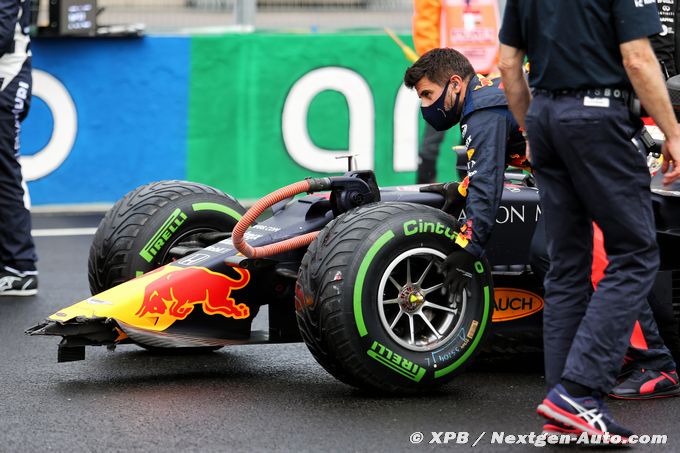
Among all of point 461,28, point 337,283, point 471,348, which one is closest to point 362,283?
point 337,283

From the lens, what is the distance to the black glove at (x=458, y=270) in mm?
4902

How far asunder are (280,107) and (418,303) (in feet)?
19.6

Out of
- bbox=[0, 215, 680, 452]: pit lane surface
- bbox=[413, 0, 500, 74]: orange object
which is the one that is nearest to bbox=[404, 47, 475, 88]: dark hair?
bbox=[0, 215, 680, 452]: pit lane surface

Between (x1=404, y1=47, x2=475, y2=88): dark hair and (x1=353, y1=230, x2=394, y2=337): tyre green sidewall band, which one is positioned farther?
(x1=404, y1=47, x2=475, y2=88): dark hair

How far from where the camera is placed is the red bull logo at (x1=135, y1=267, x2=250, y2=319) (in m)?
5.01

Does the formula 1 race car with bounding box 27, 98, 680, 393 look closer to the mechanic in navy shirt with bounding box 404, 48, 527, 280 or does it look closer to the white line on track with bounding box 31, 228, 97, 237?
the mechanic in navy shirt with bounding box 404, 48, 527, 280

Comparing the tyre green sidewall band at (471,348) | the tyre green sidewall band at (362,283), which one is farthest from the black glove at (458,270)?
the tyre green sidewall band at (362,283)

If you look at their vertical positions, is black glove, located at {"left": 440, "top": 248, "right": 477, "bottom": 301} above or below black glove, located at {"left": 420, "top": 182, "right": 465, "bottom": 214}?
below

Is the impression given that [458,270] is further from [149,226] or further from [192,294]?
[149,226]

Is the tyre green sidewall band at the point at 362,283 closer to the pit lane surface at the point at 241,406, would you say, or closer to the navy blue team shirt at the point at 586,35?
the pit lane surface at the point at 241,406

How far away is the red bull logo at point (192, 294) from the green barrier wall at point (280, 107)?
5433mm

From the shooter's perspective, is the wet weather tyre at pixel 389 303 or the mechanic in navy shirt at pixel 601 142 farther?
the wet weather tyre at pixel 389 303

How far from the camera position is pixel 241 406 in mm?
4805

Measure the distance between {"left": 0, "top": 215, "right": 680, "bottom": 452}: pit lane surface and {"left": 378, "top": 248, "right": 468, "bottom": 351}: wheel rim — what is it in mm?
241
